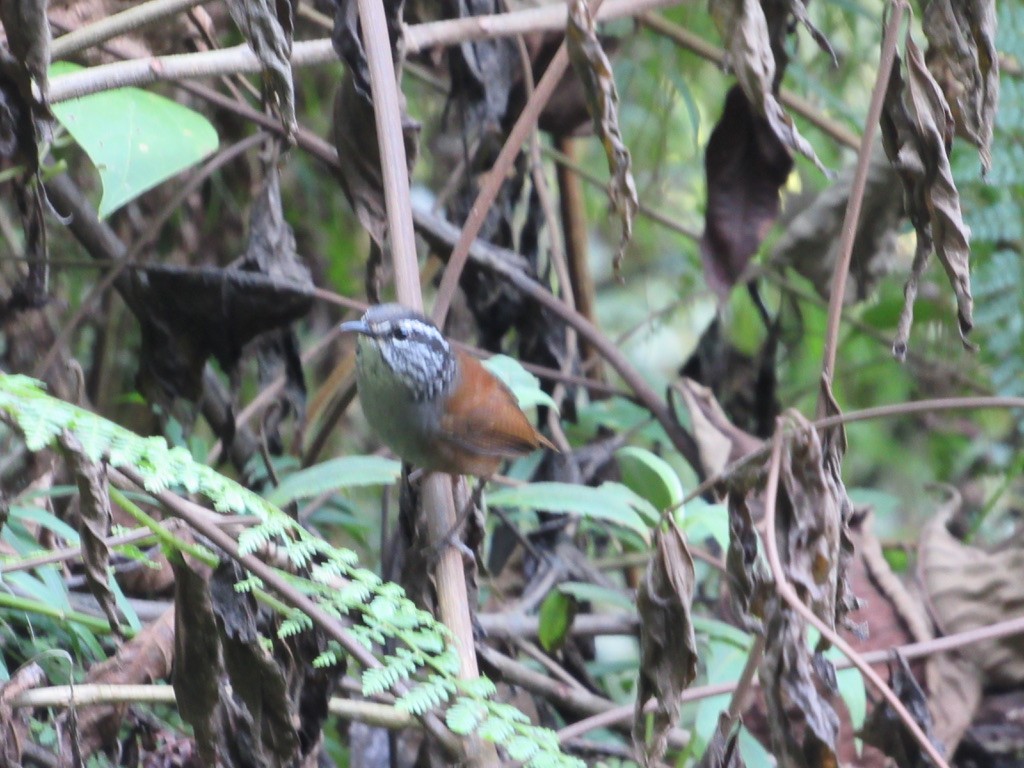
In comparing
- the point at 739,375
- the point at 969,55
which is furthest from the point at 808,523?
the point at 739,375

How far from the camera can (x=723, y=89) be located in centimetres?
496

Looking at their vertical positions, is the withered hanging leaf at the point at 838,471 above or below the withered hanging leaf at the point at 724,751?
above

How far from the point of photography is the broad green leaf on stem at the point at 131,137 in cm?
223

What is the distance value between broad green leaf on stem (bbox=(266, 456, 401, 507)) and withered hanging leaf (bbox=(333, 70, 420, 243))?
1.73ft

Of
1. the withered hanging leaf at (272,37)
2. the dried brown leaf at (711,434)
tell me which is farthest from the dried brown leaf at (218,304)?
the dried brown leaf at (711,434)

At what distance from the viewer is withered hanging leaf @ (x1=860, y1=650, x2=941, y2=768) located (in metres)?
1.87

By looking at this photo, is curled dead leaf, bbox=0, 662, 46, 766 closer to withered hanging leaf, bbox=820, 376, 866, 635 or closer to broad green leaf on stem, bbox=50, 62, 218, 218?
broad green leaf on stem, bbox=50, 62, 218, 218

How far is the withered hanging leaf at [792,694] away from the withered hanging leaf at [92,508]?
892 millimetres

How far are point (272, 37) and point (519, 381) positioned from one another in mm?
1011

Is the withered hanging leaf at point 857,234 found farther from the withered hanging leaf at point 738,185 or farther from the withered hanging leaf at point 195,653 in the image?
the withered hanging leaf at point 195,653

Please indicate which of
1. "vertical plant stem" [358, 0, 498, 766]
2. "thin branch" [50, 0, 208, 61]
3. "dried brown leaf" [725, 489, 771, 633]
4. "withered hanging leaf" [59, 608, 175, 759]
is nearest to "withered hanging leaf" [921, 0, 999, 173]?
"dried brown leaf" [725, 489, 771, 633]

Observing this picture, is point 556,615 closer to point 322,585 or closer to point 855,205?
point 322,585

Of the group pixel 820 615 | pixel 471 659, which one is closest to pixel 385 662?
pixel 471 659

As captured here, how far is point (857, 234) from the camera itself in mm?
3400
